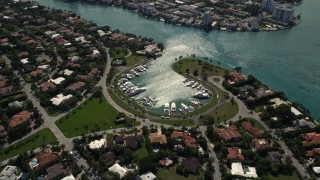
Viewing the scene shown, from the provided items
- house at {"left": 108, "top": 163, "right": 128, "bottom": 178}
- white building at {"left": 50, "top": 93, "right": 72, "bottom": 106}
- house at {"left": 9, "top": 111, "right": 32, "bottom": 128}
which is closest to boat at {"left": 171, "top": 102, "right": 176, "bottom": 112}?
house at {"left": 108, "top": 163, "right": 128, "bottom": 178}

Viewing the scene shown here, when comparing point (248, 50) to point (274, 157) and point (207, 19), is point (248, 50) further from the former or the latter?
point (274, 157)

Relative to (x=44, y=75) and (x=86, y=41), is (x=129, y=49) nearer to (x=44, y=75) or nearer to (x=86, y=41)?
(x=86, y=41)

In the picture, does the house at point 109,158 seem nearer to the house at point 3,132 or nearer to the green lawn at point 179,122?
the green lawn at point 179,122

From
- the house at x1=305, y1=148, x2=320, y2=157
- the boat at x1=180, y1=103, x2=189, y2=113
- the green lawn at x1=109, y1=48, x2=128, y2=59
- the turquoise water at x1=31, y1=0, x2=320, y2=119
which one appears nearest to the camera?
the house at x1=305, y1=148, x2=320, y2=157

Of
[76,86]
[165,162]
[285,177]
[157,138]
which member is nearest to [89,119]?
[76,86]

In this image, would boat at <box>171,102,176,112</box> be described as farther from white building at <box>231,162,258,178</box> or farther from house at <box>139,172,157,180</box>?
house at <box>139,172,157,180</box>

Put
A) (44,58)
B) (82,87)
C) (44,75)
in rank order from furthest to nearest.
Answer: (44,58) → (44,75) → (82,87)

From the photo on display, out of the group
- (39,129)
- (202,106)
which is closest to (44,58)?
(39,129)

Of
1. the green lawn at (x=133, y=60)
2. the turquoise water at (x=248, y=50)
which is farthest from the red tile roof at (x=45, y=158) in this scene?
the green lawn at (x=133, y=60)
